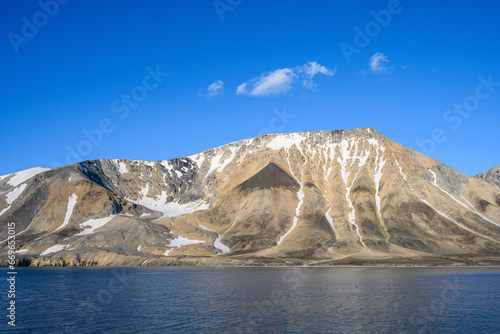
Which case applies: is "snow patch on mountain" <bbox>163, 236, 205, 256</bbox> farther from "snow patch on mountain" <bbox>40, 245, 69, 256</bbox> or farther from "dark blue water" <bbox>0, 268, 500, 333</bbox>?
"dark blue water" <bbox>0, 268, 500, 333</bbox>

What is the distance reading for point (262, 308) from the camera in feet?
178

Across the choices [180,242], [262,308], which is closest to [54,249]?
[180,242]

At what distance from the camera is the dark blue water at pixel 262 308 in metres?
43.4

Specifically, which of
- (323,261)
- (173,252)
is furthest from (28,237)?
(323,261)

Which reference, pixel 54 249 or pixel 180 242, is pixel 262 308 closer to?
pixel 180 242

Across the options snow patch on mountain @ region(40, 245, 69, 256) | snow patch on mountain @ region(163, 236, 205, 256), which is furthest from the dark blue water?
snow patch on mountain @ region(40, 245, 69, 256)

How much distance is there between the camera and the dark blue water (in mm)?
43438

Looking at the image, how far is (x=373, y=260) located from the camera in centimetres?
15362

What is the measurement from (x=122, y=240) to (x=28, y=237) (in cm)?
5085

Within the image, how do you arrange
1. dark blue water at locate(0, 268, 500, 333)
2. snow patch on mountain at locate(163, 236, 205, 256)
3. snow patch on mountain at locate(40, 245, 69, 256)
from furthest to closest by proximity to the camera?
snow patch on mountain at locate(163, 236, 205, 256)
snow patch on mountain at locate(40, 245, 69, 256)
dark blue water at locate(0, 268, 500, 333)

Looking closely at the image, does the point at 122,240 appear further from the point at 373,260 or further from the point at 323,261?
the point at 373,260

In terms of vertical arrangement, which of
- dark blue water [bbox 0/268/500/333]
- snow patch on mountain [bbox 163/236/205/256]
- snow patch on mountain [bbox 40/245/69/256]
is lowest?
dark blue water [bbox 0/268/500/333]

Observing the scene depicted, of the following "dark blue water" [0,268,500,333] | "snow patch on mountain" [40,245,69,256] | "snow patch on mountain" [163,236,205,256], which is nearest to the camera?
"dark blue water" [0,268,500,333]

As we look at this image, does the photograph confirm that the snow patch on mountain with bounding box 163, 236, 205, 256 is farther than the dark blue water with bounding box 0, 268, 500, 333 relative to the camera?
Yes
